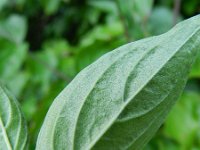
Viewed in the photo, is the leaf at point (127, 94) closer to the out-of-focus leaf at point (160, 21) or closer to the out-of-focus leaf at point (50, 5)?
the out-of-focus leaf at point (160, 21)

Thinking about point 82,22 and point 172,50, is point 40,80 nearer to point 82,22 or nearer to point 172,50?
point 82,22

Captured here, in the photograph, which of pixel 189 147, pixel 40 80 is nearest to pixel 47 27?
pixel 40 80

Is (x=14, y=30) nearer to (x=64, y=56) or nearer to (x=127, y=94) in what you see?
(x=64, y=56)

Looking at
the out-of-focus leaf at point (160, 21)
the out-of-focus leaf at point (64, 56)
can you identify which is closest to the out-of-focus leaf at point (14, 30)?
the out-of-focus leaf at point (64, 56)

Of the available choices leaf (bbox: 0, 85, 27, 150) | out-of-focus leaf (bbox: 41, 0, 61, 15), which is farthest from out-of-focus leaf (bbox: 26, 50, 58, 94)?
leaf (bbox: 0, 85, 27, 150)

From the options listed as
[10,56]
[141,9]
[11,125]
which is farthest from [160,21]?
[11,125]
